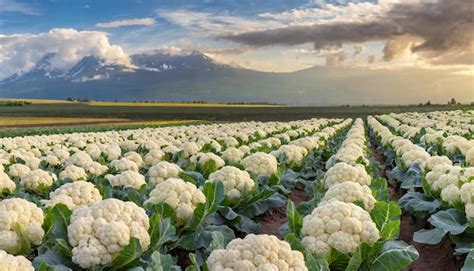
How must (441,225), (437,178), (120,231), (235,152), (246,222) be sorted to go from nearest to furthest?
(120,231) → (441,225) → (246,222) → (437,178) → (235,152)

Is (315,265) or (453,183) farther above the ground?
(453,183)

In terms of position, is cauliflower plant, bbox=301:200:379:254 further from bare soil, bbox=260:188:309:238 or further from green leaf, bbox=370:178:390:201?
bare soil, bbox=260:188:309:238

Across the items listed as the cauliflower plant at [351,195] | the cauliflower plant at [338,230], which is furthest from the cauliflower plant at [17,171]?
the cauliflower plant at [338,230]

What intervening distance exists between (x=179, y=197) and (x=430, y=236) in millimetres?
2721

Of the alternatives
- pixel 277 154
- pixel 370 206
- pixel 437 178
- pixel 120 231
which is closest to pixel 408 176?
pixel 437 178

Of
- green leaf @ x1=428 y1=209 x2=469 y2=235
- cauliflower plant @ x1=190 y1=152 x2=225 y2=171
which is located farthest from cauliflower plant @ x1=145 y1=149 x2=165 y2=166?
green leaf @ x1=428 y1=209 x2=469 y2=235

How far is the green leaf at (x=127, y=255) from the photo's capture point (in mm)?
4523

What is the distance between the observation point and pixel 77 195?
20.3 feet

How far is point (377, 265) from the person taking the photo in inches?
189

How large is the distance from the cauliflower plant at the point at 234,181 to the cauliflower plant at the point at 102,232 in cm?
252

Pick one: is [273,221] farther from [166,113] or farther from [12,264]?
[166,113]

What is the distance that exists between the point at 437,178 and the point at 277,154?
474 centimetres

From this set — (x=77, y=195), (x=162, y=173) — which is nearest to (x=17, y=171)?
(x=162, y=173)

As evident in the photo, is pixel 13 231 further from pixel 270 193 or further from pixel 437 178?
pixel 437 178
